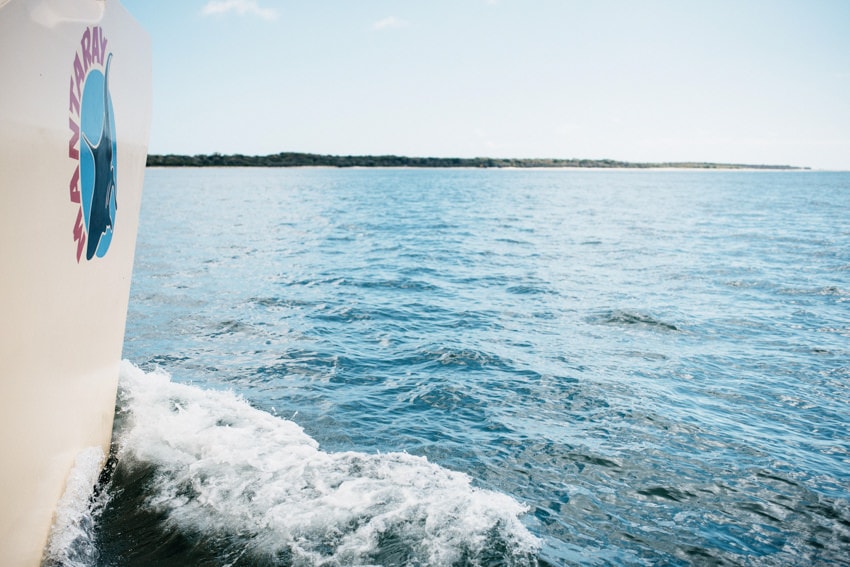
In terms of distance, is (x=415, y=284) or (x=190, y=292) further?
(x=415, y=284)

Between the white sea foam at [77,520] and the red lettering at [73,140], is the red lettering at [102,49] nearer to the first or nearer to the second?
the red lettering at [73,140]

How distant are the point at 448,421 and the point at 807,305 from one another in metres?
10.2

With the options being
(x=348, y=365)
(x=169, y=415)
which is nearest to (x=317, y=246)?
(x=348, y=365)

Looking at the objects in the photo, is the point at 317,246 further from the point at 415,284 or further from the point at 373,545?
the point at 373,545

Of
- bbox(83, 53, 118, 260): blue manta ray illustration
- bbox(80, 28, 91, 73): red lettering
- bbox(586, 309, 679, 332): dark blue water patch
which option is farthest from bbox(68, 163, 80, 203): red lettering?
bbox(586, 309, 679, 332): dark blue water patch

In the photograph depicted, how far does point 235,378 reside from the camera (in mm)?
7707

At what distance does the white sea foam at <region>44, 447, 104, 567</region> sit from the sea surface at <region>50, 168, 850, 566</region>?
31mm

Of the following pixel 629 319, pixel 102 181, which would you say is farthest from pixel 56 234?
pixel 629 319

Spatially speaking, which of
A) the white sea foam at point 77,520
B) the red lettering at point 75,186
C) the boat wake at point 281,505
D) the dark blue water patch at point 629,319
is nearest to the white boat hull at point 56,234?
the red lettering at point 75,186

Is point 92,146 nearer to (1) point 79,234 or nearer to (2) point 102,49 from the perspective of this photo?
(1) point 79,234

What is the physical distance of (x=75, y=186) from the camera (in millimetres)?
3383

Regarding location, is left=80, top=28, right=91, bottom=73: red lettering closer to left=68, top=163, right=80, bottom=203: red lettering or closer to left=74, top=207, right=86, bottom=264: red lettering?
left=68, top=163, right=80, bottom=203: red lettering

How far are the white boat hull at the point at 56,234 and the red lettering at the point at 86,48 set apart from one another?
0.01 metres

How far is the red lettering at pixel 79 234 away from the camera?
3.51 metres
